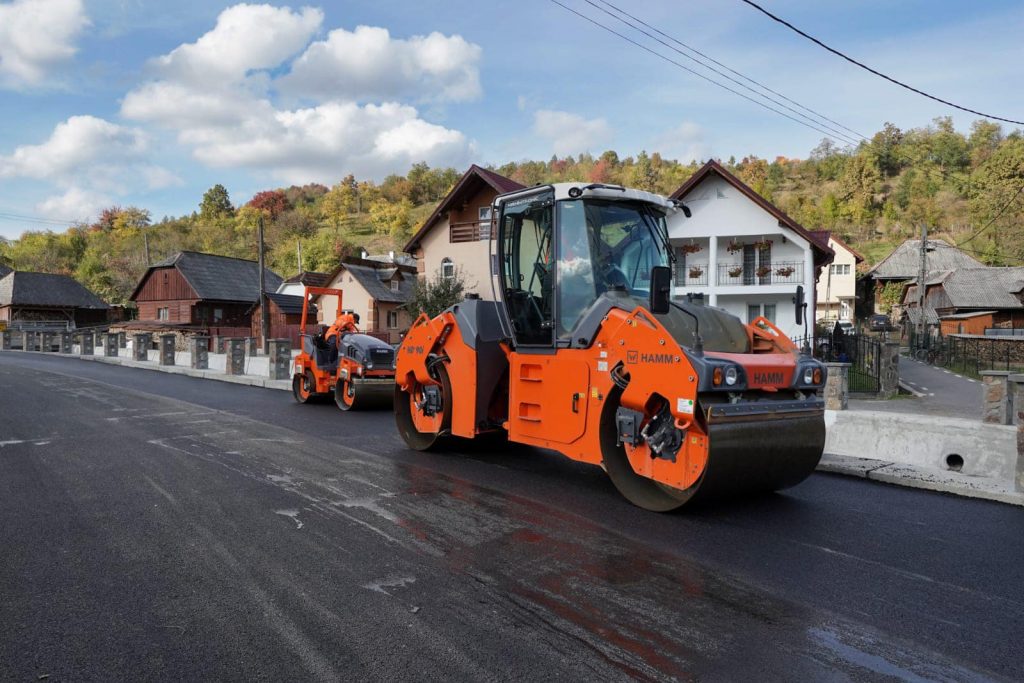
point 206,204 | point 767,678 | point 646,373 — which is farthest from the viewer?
point 206,204

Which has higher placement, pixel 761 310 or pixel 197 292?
pixel 197 292

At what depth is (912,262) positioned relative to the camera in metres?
58.9

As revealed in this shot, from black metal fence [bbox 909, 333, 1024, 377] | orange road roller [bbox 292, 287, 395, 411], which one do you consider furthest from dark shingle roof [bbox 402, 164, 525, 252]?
black metal fence [bbox 909, 333, 1024, 377]

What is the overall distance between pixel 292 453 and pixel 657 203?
500 cm

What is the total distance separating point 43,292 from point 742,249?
52.6 m

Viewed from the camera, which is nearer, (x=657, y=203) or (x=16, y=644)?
(x=16, y=644)

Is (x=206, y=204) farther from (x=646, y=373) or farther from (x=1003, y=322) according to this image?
(x=646, y=373)

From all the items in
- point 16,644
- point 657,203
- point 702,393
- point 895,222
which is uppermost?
point 895,222

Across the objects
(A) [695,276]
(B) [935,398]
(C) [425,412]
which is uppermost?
(A) [695,276]

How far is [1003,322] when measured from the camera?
149 ft

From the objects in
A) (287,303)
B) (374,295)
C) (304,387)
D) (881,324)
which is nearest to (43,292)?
(287,303)

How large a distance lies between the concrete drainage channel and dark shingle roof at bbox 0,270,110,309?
60.0 meters

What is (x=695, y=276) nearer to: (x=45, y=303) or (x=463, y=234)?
(x=463, y=234)

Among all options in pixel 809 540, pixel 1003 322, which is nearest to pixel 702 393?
pixel 809 540
